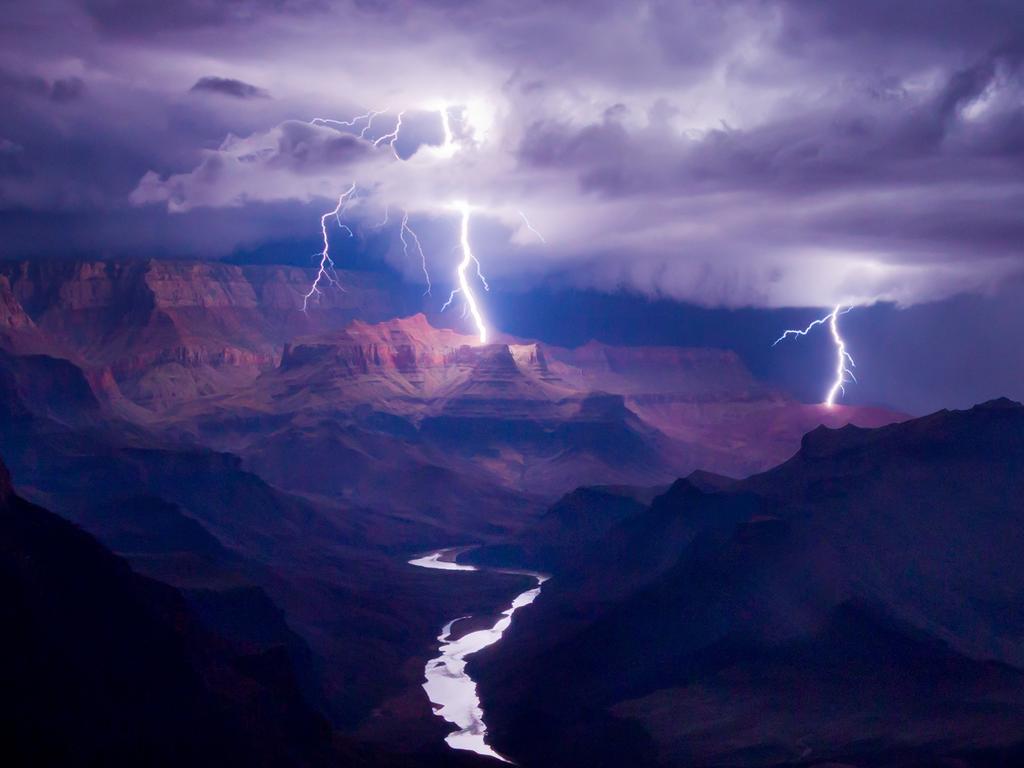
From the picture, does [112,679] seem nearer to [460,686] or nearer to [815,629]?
[460,686]

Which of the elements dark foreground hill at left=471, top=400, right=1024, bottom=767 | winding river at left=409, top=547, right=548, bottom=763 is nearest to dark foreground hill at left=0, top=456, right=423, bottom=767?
winding river at left=409, top=547, right=548, bottom=763

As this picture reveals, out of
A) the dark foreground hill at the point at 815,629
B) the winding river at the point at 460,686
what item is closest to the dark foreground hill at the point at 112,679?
the winding river at the point at 460,686

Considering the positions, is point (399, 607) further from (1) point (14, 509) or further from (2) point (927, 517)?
(1) point (14, 509)

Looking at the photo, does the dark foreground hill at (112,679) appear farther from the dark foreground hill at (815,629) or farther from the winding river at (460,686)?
the dark foreground hill at (815,629)

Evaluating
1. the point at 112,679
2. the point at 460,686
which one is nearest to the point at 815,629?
the point at 460,686

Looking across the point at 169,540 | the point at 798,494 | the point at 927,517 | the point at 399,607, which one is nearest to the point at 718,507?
the point at 798,494
